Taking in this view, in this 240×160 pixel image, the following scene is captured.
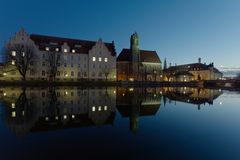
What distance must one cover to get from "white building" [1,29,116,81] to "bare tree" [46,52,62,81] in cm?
54

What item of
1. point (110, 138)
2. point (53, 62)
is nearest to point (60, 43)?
point (53, 62)

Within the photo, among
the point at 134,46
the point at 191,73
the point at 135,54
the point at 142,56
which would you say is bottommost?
the point at 191,73

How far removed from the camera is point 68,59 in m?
70.4

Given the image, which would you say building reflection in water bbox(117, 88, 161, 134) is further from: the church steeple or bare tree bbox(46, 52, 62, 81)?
the church steeple

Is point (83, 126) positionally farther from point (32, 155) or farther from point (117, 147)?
point (32, 155)

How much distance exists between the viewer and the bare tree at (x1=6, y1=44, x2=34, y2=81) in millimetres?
57438

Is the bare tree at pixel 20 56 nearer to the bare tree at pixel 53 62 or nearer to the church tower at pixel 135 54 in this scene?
the bare tree at pixel 53 62

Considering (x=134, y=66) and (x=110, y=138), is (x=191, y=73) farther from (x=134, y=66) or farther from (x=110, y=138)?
(x=110, y=138)

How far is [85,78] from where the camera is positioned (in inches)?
2840

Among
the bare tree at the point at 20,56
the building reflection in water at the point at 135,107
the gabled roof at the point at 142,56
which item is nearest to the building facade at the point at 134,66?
the gabled roof at the point at 142,56

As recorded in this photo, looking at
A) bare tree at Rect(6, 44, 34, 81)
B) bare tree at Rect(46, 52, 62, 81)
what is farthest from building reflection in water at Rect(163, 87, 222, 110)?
bare tree at Rect(6, 44, 34, 81)

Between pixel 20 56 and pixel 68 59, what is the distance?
15.2 meters

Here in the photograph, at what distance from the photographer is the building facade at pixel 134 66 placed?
91.1m

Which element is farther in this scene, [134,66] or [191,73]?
[191,73]
